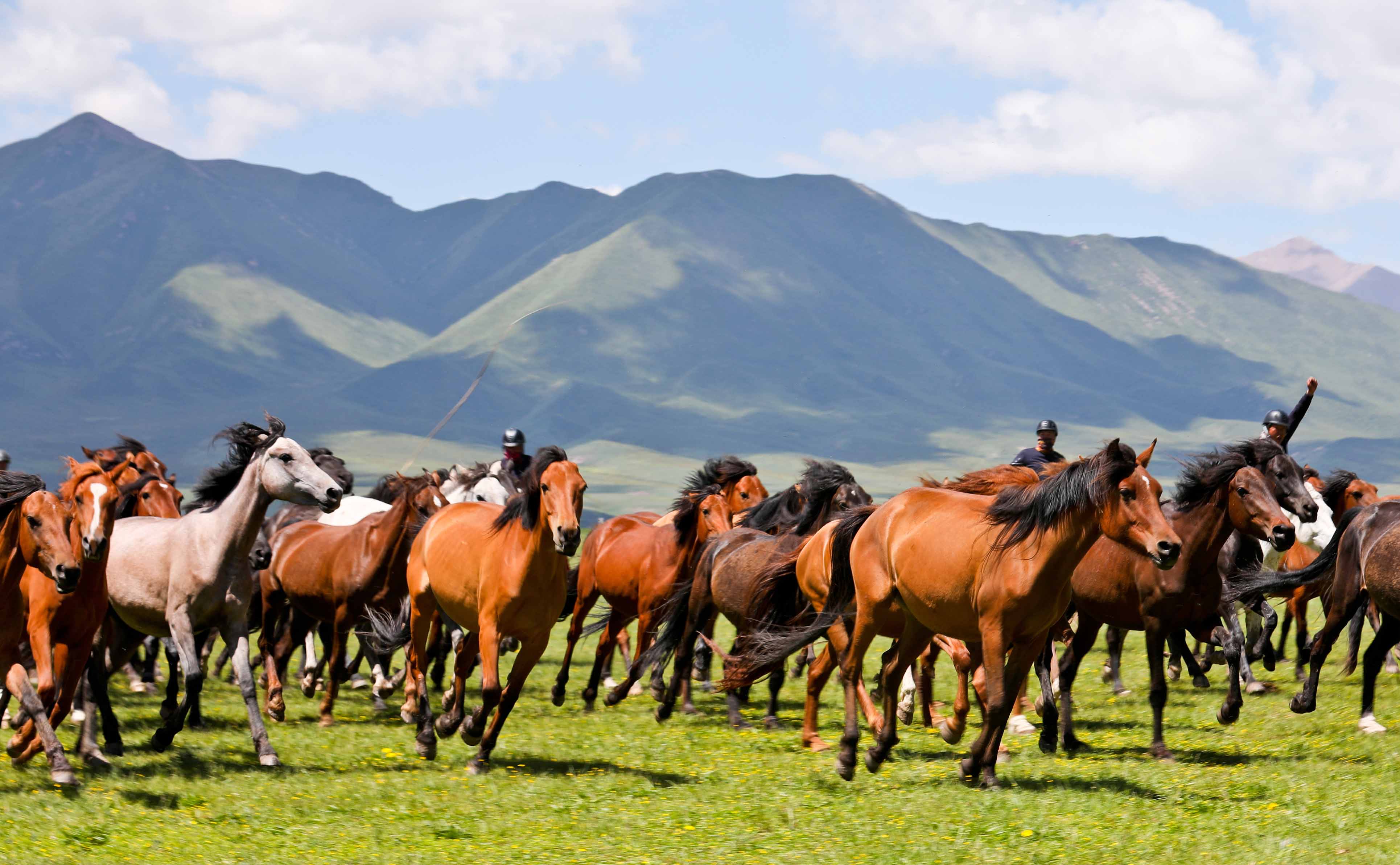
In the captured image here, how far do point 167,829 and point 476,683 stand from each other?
29.5 ft

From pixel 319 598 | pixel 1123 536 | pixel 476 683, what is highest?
pixel 1123 536

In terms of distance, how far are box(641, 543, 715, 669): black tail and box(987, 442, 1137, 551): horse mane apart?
4.85 m

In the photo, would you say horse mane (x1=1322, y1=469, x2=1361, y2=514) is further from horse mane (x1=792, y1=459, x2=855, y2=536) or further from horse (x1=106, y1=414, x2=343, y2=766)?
horse (x1=106, y1=414, x2=343, y2=766)

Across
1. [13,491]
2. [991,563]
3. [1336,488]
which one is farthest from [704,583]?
[1336,488]

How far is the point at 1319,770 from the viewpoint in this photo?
1070cm

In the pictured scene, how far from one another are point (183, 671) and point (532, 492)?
3196 millimetres

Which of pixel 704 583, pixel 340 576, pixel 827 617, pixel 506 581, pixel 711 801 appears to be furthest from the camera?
pixel 340 576

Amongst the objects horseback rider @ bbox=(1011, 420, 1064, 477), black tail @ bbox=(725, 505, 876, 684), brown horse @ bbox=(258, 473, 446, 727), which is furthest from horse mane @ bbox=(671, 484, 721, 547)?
horseback rider @ bbox=(1011, 420, 1064, 477)

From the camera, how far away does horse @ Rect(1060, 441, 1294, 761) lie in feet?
37.8

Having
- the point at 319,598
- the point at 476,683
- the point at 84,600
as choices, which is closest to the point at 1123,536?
the point at 84,600

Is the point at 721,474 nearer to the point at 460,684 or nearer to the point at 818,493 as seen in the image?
the point at 818,493

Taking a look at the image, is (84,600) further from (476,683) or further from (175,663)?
(476,683)

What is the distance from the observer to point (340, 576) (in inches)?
587

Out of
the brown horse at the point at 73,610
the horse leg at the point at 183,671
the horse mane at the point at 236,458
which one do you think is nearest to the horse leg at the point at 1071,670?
the horse mane at the point at 236,458
